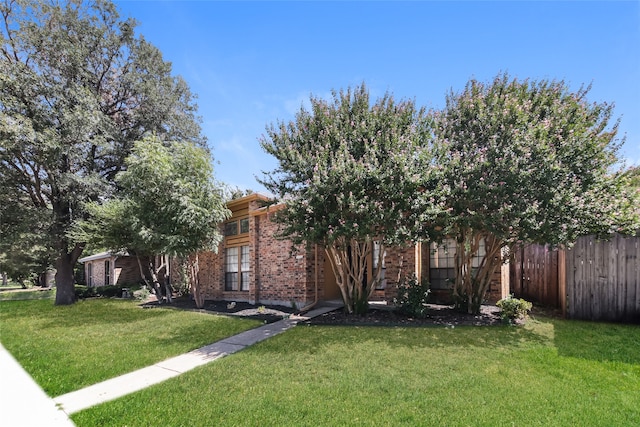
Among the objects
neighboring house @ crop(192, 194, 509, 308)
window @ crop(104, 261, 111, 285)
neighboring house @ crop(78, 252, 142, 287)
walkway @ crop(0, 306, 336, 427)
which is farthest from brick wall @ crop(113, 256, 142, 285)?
walkway @ crop(0, 306, 336, 427)

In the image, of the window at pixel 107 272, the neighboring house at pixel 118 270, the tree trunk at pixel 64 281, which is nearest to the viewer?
the tree trunk at pixel 64 281

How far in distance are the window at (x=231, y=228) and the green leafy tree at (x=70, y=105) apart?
224 inches

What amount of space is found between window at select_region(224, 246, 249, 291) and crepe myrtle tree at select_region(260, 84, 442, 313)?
17.9 ft

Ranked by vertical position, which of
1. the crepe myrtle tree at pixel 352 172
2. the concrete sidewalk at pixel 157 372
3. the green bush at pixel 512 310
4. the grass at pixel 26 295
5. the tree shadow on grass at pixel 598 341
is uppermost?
the crepe myrtle tree at pixel 352 172

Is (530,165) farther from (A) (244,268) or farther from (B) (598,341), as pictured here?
(A) (244,268)

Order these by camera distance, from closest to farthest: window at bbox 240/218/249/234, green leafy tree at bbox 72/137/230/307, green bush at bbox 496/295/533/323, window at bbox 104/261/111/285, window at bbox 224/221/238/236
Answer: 1. green bush at bbox 496/295/533/323
2. green leafy tree at bbox 72/137/230/307
3. window at bbox 240/218/249/234
4. window at bbox 224/221/238/236
5. window at bbox 104/261/111/285

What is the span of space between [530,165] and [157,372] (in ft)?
26.8

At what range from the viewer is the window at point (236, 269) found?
44.3 feet

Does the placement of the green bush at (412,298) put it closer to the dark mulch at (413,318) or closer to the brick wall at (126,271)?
the dark mulch at (413,318)

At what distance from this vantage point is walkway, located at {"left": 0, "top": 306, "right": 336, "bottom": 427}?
4215 millimetres

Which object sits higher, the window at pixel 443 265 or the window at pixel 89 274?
the window at pixel 443 265

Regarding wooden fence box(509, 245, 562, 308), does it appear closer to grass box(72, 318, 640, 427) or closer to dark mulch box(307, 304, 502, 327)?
dark mulch box(307, 304, 502, 327)

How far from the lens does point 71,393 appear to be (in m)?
4.90

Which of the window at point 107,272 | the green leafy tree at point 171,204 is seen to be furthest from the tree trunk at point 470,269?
the window at point 107,272
